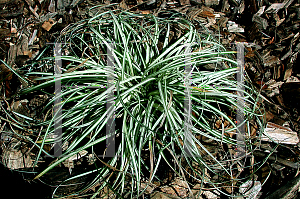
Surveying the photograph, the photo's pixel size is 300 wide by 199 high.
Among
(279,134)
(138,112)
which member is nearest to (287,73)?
(279,134)

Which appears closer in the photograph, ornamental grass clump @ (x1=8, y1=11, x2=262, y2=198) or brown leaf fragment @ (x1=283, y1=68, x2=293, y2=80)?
ornamental grass clump @ (x1=8, y1=11, x2=262, y2=198)

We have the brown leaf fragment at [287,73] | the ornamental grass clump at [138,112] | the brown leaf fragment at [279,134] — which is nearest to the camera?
the ornamental grass clump at [138,112]

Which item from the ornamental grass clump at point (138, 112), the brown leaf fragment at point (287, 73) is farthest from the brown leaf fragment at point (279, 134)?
the brown leaf fragment at point (287, 73)

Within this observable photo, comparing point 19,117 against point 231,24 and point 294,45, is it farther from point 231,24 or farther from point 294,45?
point 294,45

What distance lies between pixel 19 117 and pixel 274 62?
2.15 metres

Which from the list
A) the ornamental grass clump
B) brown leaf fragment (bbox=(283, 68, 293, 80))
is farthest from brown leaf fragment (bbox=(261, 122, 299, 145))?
brown leaf fragment (bbox=(283, 68, 293, 80))

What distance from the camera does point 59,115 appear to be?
1366 millimetres

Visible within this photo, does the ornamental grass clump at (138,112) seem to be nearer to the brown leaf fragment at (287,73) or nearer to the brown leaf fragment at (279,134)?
the brown leaf fragment at (279,134)

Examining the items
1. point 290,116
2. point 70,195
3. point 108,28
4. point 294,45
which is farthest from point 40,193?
point 294,45

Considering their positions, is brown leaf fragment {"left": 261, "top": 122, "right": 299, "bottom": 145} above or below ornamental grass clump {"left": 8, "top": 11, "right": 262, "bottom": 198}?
below

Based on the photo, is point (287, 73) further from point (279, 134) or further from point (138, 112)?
point (138, 112)

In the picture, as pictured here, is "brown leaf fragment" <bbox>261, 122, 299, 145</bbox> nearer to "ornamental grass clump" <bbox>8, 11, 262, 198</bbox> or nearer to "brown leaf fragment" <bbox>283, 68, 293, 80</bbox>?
"ornamental grass clump" <bbox>8, 11, 262, 198</bbox>

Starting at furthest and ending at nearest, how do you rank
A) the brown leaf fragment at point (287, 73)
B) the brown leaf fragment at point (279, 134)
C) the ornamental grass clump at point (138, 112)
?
1. the brown leaf fragment at point (287, 73)
2. the brown leaf fragment at point (279, 134)
3. the ornamental grass clump at point (138, 112)

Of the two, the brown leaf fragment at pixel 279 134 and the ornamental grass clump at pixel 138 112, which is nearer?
the ornamental grass clump at pixel 138 112
